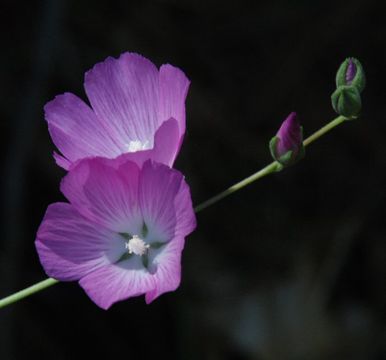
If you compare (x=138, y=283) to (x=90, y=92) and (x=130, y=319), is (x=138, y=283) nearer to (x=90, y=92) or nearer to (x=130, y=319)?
(x=90, y=92)

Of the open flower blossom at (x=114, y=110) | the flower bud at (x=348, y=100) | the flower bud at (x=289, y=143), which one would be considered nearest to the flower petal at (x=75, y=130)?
the open flower blossom at (x=114, y=110)

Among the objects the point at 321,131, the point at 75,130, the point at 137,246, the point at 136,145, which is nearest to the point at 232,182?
the point at 136,145

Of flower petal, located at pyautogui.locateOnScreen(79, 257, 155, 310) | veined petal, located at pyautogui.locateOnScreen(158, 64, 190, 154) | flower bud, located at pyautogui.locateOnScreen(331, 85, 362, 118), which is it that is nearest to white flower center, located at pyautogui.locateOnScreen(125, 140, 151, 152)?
veined petal, located at pyautogui.locateOnScreen(158, 64, 190, 154)

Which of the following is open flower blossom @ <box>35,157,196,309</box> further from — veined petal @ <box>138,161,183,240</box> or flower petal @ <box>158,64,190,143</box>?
flower petal @ <box>158,64,190,143</box>

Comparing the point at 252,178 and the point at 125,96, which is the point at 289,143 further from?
the point at 125,96

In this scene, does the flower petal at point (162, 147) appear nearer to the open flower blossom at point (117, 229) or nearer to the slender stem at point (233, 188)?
the open flower blossom at point (117, 229)

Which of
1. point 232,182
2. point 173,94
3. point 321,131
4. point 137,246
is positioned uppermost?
point 173,94
